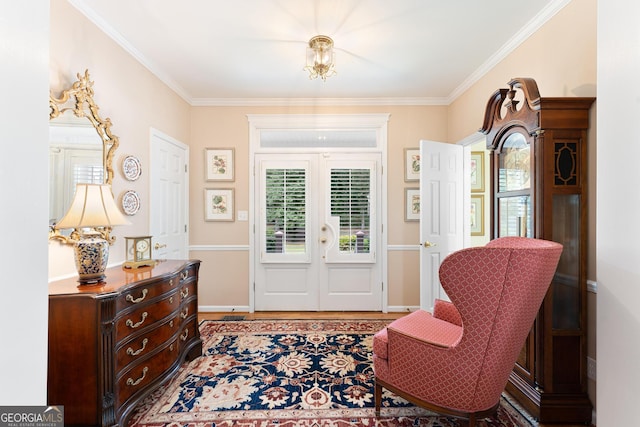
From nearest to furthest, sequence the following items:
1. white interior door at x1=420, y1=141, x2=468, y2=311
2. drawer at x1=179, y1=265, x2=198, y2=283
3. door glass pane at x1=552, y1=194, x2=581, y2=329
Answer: door glass pane at x1=552, y1=194, x2=581, y2=329 → drawer at x1=179, y1=265, x2=198, y2=283 → white interior door at x1=420, y1=141, x2=468, y2=311

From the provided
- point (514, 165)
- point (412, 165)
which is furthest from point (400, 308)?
point (514, 165)

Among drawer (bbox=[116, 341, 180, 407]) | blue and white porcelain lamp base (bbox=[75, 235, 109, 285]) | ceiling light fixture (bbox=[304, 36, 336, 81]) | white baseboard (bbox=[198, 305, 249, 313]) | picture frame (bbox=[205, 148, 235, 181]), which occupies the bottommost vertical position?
white baseboard (bbox=[198, 305, 249, 313])

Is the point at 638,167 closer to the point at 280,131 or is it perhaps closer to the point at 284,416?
the point at 284,416

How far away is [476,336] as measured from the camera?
54.6 inches

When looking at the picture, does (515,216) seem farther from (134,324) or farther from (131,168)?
(131,168)

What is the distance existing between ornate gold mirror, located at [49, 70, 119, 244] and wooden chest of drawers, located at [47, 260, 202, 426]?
1.56ft

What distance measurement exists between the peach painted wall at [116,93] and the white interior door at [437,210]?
2.79 meters

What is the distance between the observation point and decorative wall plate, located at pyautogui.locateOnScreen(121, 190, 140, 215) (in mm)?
2426

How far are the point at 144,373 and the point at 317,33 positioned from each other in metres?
2.77

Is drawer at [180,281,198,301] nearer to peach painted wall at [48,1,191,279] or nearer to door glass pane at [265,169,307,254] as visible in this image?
peach painted wall at [48,1,191,279]

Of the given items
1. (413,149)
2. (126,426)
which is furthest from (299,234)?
(126,426)

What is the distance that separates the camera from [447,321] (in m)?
1.97

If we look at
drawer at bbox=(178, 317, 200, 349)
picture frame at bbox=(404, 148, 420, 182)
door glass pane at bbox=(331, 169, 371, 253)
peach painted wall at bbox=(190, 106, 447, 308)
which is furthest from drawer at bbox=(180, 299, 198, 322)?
picture frame at bbox=(404, 148, 420, 182)

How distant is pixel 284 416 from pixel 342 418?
1.21ft
